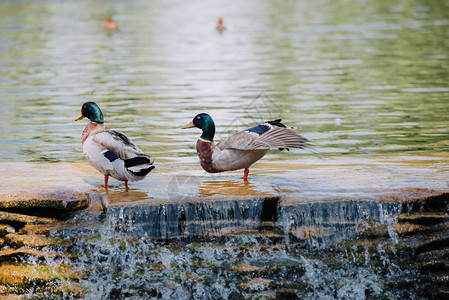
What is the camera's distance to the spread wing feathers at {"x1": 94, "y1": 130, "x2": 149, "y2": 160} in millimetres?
7957

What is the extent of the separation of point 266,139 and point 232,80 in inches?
471

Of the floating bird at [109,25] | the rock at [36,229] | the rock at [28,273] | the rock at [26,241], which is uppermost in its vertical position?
the floating bird at [109,25]

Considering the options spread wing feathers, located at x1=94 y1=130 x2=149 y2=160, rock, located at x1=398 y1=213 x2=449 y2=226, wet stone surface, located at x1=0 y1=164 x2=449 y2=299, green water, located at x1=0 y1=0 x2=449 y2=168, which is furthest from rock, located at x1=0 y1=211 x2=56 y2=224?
rock, located at x1=398 y1=213 x2=449 y2=226

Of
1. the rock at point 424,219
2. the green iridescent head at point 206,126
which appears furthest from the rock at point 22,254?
the rock at point 424,219

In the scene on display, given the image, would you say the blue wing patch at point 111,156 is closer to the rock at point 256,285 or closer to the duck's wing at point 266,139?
the duck's wing at point 266,139

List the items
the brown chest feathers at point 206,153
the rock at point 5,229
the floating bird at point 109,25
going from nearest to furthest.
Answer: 1. the rock at point 5,229
2. the brown chest feathers at point 206,153
3. the floating bird at point 109,25

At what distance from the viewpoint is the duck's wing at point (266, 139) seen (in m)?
7.94

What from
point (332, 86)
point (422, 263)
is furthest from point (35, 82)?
point (422, 263)

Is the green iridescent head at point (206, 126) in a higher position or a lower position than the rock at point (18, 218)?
higher

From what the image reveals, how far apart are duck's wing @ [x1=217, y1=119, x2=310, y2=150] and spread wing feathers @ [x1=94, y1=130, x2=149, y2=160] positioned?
42.5 inches

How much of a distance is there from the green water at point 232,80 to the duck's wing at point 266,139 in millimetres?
2492

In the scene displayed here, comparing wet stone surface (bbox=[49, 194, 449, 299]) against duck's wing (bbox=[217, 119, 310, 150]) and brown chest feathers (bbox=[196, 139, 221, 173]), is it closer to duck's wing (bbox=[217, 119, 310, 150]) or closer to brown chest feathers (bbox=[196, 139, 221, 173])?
duck's wing (bbox=[217, 119, 310, 150])

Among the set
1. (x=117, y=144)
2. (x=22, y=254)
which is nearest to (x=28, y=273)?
(x=22, y=254)

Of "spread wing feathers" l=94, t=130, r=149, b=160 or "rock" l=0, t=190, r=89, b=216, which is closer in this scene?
"rock" l=0, t=190, r=89, b=216
